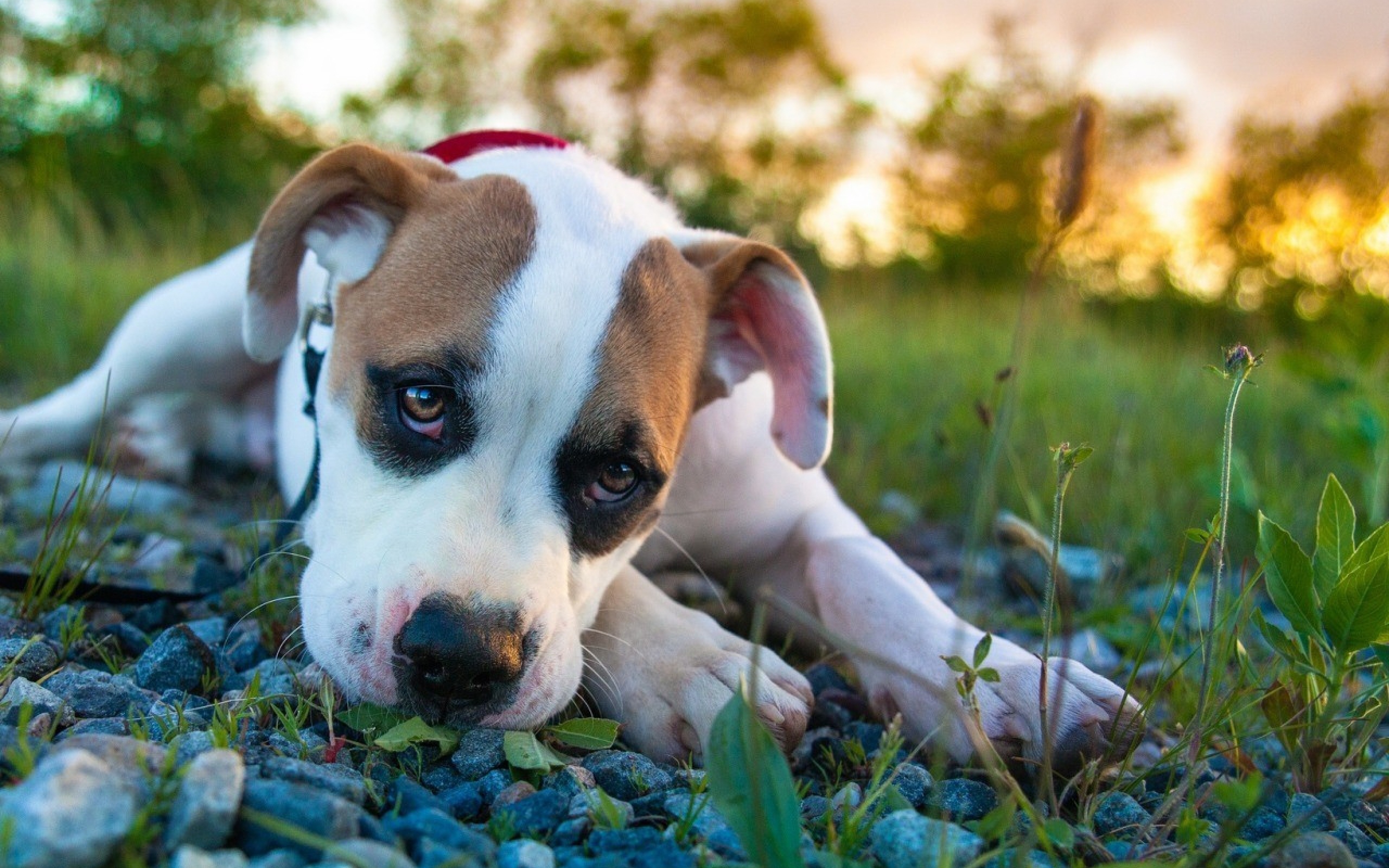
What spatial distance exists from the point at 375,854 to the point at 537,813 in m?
0.31

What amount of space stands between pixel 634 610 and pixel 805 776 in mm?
508

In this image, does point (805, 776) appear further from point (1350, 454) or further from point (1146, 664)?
point (1350, 454)

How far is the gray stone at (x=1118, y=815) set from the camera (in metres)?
1.54

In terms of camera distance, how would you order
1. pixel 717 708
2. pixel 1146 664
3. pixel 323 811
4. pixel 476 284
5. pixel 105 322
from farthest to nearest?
pixel 105 322, pixel 1146 664, pixel 476 284, pixel 717 708, pixel 323 811

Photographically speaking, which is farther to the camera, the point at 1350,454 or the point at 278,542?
the point at 1350,454

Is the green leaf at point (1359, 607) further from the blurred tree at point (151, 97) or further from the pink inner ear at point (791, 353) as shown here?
the blurred tree at point (151, 97)

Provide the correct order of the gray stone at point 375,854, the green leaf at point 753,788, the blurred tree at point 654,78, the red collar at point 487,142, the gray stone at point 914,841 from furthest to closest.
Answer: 1. the blurred tree at point 654,78
2. the red collar at point 487,142
3. the gray stone at point 914,841
4. the green leaf at point 753,788
5. the gray stone at point 375,854

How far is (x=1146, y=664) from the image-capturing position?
2637 mm

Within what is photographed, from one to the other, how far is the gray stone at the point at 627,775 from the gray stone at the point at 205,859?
0.59 meters

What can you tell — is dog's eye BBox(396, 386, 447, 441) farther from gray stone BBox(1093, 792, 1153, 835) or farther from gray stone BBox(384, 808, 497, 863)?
gray stone BBox(1093, 792, 1153, 835)

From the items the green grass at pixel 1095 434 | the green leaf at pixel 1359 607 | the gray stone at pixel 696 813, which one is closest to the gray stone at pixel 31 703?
the gray stone at pixel 696 813

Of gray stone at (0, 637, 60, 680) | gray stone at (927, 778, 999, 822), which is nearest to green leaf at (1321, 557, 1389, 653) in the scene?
gray stone at (927, 778, 999, 822)

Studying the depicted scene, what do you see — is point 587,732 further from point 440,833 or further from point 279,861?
point 279,861

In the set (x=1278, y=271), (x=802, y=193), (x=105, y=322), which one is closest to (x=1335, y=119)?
(x=1278, y=271)
